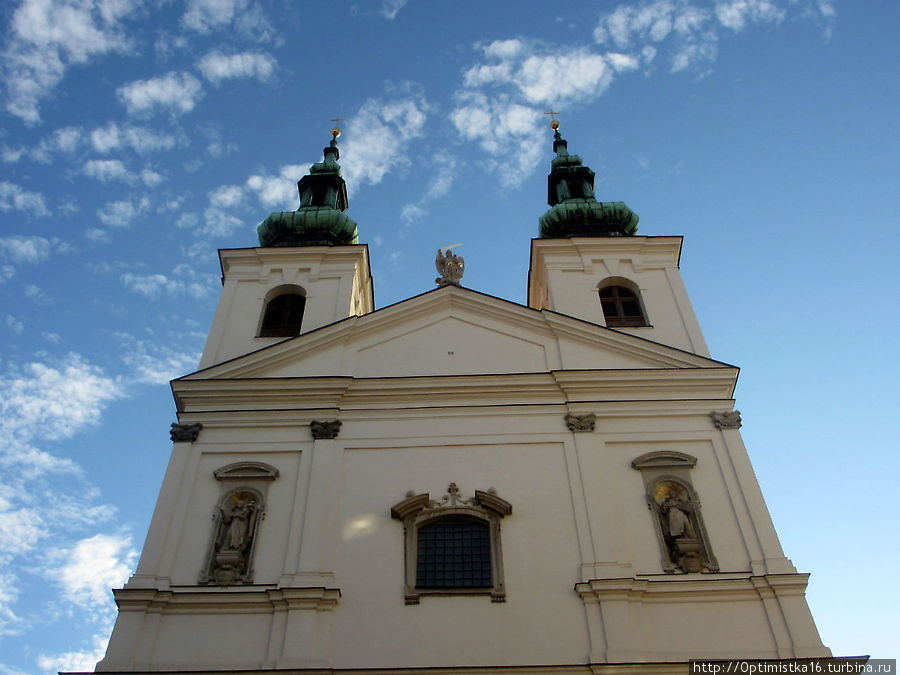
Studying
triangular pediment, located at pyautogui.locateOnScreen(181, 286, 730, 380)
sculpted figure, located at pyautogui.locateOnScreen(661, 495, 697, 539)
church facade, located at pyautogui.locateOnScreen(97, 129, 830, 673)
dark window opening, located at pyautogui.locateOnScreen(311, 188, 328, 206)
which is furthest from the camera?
dark window opening, located at pyautogui.locateOnScreen(311, 188, 328, 206)

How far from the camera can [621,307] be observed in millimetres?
15875

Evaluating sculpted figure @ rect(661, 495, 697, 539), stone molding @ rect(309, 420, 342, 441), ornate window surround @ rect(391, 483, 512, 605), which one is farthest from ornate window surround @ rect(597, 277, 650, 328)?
stone molding @ rect(309, 420, 342, 441)

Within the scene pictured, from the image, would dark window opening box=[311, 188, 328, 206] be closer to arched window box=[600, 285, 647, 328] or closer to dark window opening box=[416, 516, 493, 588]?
arched window box=[600, 285, 647, 328]

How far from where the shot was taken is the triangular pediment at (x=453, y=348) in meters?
13.6

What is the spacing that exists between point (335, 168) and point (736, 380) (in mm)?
11844

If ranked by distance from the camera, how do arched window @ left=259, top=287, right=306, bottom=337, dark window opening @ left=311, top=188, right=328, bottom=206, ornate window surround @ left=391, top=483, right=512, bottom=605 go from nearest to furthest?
ornate window surround @ left=391, top=483, right=512, bottom=605, arched window @ left=259, top=287, right=306, bottom=337, dark window opening @ left=311, top=188, right=328, bottom=206

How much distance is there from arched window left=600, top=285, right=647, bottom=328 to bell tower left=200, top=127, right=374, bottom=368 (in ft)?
16.1

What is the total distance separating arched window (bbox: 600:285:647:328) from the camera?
50.8 feet

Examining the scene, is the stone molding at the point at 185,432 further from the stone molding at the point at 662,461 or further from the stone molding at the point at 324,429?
the stone molding at the point at 662,461

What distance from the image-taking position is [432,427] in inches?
497

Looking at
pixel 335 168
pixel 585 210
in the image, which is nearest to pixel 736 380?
pixel 585 210

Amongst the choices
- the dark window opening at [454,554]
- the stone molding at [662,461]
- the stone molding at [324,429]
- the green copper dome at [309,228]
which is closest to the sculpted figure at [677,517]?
the stone molding at [662,461]

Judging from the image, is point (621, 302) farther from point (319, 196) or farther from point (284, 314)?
point (319, 196)

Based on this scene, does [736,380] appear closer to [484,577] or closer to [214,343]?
[484,577]
